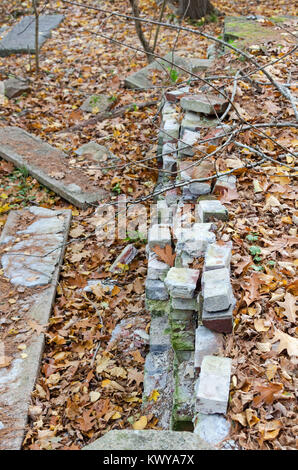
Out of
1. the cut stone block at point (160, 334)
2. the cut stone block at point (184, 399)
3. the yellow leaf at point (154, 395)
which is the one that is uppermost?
the cut stone block at point (184, 399)

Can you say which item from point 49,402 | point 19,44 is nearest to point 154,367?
point 49,402

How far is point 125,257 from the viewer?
14.9 ft

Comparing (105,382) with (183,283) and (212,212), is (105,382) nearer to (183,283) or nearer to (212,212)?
(183,283)

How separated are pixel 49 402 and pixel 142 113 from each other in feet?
15.0

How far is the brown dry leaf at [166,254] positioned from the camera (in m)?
3.65

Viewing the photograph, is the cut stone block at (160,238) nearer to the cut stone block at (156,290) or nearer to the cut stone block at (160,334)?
the cut stone block at (156,290)

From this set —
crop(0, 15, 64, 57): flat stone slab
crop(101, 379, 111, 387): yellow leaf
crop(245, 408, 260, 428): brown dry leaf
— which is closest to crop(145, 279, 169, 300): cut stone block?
crop(101, 379, 111, 387): yellow leaf

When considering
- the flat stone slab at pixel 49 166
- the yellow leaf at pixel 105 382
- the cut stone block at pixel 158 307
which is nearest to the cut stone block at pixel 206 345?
the cut stone block at pixel 158 307

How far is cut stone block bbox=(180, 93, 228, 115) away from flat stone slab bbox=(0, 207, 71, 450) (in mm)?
1813

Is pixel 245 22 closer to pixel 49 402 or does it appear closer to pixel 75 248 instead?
pixel 75 248

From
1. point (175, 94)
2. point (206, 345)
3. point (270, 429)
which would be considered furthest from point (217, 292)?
point (175, 94)

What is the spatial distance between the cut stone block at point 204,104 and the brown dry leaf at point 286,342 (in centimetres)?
289

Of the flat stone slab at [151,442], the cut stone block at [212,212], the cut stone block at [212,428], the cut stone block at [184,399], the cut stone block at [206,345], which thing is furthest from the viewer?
the cut stone block at [212,212]

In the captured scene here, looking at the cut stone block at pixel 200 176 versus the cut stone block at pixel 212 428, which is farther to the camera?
the cut stone block at pixel 200 176
